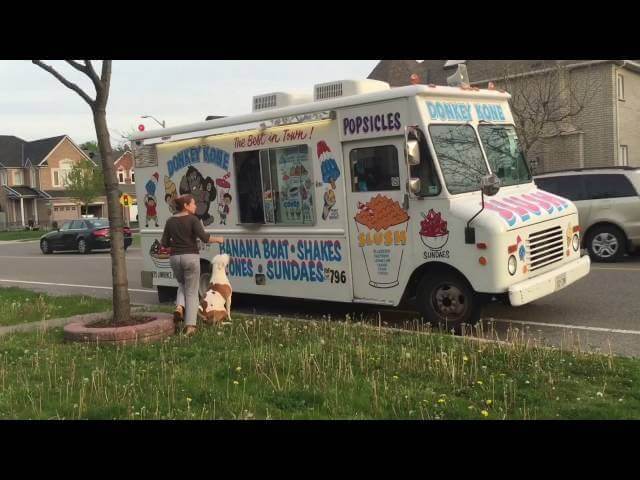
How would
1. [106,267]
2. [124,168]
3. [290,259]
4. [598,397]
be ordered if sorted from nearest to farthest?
[598,397], [290,259], [106,267], [124,168]

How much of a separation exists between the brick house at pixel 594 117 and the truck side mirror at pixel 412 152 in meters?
16.6

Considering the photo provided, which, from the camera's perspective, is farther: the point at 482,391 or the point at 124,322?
the point at 124,322

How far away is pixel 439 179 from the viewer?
24.7ft

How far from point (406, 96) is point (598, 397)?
4.11 m

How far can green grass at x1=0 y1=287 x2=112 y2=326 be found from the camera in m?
9.73

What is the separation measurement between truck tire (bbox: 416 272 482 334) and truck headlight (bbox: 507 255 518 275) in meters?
0.49

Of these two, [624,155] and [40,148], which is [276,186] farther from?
[40,148]

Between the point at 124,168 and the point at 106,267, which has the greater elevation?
the point at 124,168

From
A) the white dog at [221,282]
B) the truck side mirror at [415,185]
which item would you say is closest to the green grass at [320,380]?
the white dog at [221,282]

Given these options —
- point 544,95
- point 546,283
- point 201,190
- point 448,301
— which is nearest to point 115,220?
point 201,190
